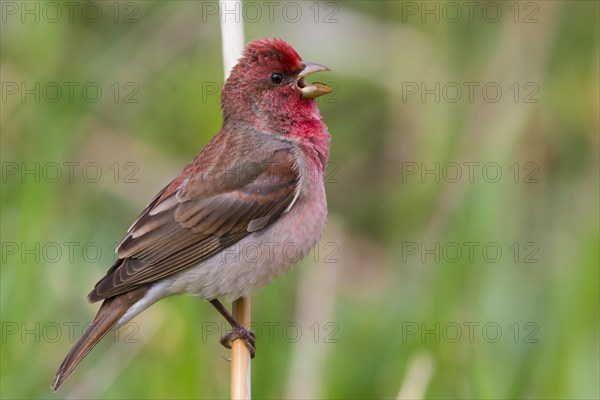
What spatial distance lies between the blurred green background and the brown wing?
34 centimetres

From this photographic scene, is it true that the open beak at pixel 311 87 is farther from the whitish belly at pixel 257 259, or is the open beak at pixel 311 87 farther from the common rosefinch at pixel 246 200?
the whitish belly at pixel 257 259

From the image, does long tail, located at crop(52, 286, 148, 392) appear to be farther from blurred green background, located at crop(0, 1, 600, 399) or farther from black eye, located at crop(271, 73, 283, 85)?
black eye, located at crop(271, 73, 283, 85)

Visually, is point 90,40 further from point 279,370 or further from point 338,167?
point 279,370

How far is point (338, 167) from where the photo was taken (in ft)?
26.1

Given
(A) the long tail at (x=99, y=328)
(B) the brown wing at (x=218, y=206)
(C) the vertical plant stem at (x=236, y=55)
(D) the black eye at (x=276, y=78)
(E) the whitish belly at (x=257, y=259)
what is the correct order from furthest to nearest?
(D) the black eye at (x=276, y=78) < (B) the brown wing at (x=218, y=206) < (E) the whitish belly at (x=257, y=259) < (A) the long tail at (x=99, y=328) < (C) the vertical plant stem at (x=236, y=55)

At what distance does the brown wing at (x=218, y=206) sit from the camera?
564cm

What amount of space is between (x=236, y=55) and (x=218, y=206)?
0.79 metres

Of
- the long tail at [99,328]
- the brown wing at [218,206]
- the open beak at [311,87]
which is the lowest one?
the long tail at [99,328]

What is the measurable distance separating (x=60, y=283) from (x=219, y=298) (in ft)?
3.57

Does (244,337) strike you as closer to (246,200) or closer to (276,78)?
(246,200)

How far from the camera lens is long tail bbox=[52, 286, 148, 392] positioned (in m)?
5.08

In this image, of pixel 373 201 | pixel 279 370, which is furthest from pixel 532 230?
pixel 279 370

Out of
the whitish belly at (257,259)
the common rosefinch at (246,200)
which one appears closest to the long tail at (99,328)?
the common rosefinch at (246,200)

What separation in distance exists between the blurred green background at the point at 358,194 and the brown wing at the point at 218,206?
336 millimetres
